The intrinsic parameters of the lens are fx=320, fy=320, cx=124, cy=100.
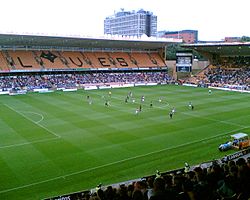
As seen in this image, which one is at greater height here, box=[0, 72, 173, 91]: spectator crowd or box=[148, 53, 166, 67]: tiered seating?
box=[148, 53, 166, 67]: tiered seating

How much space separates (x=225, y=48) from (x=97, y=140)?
52.9 m

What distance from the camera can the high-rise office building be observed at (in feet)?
595

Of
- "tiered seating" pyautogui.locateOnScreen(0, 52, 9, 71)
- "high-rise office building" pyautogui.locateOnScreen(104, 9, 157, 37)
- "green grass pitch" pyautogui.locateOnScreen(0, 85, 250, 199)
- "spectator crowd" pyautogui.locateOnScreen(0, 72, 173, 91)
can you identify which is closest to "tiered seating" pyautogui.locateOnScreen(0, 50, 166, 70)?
"tiered seating" pyautogui.locateOnScreen(0, 52, 9, 71)

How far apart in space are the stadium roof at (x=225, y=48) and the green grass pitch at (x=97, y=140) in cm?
2519

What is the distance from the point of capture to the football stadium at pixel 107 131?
29.1ft

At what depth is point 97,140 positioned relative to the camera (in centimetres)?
2548

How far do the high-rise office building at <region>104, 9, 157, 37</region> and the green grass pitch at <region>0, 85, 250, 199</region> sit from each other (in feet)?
469

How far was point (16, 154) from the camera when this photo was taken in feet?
72.7

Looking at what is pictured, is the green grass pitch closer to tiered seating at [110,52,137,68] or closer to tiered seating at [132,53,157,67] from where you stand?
tiered seating at [110,52,137,68]

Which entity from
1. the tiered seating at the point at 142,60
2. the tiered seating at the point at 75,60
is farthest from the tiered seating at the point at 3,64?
the tiered seating at the point at 142,60

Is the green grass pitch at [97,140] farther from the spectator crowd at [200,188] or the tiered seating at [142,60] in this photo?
the tiered seating at [142,60]

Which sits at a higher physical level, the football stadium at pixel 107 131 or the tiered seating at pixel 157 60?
the tiered seating at pixel 157 60

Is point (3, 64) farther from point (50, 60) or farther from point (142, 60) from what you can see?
point (142, 60)

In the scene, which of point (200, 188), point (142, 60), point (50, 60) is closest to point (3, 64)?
point (50, 60)
